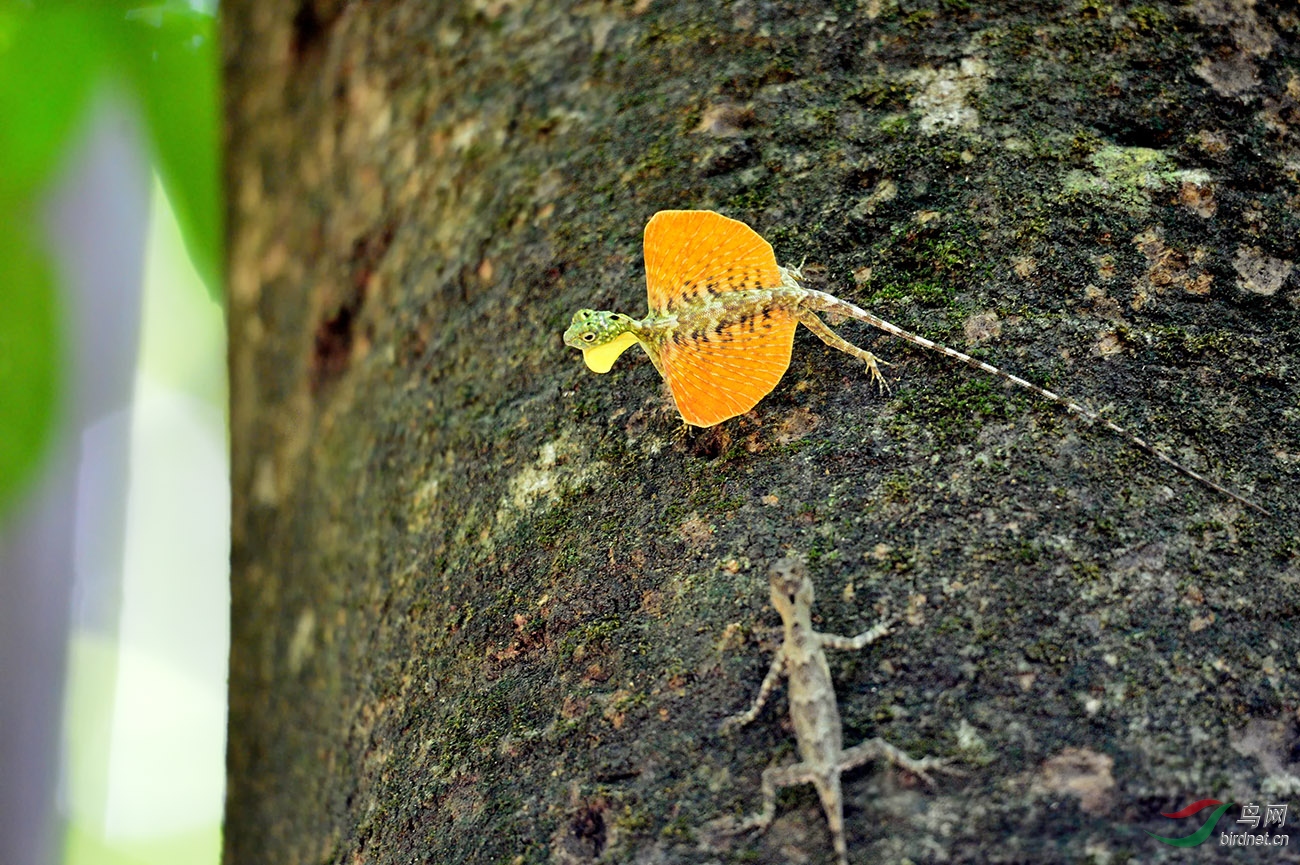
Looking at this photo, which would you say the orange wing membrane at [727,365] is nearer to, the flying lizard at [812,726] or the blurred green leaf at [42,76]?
the flying lizard at [812,726]

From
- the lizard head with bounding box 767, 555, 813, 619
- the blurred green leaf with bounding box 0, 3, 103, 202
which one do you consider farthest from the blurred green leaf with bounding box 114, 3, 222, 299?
the lizard head with bounding box 767, 555, 813, 619

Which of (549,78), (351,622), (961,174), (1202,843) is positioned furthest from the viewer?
(549,78)

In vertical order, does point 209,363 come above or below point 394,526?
below

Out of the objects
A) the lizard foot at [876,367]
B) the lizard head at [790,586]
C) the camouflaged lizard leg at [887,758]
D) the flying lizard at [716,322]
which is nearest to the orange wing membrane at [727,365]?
the flying lizard at [716,322]

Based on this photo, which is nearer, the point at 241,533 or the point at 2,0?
the point at 241,533

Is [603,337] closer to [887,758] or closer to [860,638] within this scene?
[860,638]

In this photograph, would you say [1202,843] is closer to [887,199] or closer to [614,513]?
[614,513]

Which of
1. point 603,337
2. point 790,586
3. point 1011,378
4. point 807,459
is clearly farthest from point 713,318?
point 790,586

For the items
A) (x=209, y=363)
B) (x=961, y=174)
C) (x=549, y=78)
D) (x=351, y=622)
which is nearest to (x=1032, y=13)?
(x=961, y=174)
